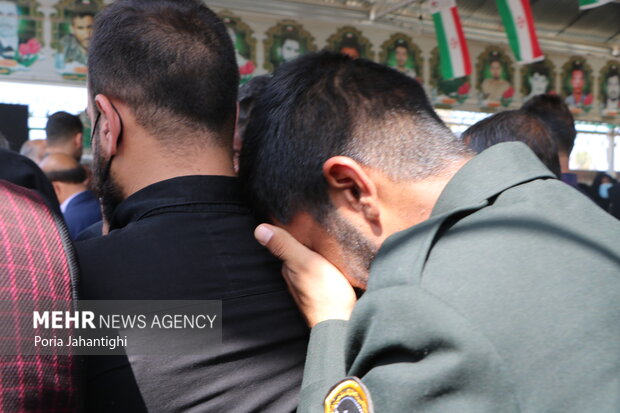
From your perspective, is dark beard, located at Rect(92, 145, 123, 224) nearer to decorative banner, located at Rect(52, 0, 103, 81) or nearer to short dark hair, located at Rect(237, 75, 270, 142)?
short dark hair, located at Rect(237, 75, 270, 142)

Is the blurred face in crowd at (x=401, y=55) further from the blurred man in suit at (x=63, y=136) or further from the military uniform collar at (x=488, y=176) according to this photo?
the military uniform collar at (x=488, y=176)

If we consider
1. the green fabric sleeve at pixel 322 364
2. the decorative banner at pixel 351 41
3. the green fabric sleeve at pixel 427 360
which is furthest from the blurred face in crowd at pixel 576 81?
the green fabric sleeve at pixel 427 360

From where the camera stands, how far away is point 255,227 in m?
1.24

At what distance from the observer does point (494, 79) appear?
1005 centimetres

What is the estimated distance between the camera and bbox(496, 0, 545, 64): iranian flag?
682 centimetres

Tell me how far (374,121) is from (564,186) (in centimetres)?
32

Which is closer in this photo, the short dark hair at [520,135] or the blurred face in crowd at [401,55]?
the short dark hair at [520,135]

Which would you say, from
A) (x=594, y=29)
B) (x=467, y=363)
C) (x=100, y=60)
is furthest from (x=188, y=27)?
(x=594, y=29)

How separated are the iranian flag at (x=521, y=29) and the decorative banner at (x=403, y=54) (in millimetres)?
2416

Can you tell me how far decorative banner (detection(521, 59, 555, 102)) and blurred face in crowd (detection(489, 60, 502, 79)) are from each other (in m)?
0.44

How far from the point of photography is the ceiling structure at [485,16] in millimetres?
8617

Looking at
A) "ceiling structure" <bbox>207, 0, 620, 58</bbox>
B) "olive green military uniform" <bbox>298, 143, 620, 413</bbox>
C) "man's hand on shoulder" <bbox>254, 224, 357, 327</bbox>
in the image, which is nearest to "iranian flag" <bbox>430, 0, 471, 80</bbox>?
"ceiling structure" <bbox>207, 0, 620, 58</bbox>

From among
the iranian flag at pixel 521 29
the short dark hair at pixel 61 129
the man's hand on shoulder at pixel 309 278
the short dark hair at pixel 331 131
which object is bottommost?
the short dark hair at pixel 61 129

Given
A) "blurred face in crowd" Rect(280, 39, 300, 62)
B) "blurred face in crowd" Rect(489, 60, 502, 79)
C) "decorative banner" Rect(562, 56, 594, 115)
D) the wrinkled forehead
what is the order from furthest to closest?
"decorative banner" Rect(562, 56, 594, 115)
"blurred face in crowd" Rect(489, 60, 502, 79)
"blurred face in crowd" Rect(280, 39, 300, 62)
the wrinkled forehead
